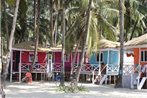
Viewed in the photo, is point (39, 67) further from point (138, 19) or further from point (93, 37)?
point (138, 19)

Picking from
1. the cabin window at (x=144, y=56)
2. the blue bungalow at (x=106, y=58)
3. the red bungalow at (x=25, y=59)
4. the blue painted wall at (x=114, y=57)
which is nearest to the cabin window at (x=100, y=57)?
the blue bungalow at (x=106, y=58)

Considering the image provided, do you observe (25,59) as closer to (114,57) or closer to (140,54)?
→ (114,57)

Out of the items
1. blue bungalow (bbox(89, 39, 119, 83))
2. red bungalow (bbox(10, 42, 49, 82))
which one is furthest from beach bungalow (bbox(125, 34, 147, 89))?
red bungalow (bbox(10, 42, 49, 82))

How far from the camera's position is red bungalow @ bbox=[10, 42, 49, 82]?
115 ft

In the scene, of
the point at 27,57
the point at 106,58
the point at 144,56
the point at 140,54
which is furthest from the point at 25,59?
the point at 144,56

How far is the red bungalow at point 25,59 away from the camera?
35156 millimetres

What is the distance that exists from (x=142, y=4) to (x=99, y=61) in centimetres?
1717

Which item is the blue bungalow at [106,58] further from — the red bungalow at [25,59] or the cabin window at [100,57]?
the red bungalow at [25,59]

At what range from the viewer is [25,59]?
37469 millimetres

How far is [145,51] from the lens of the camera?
98.2ft

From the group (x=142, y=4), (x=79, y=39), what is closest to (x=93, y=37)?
(x=79, y=39)

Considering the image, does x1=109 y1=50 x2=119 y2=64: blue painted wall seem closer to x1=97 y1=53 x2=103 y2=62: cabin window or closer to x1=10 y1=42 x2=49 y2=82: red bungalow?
x1=97 y1=53 x2=103 y2=62: cabin window

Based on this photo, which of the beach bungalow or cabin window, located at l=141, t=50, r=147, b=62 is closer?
the beach bungalow

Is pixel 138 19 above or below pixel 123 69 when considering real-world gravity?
above
